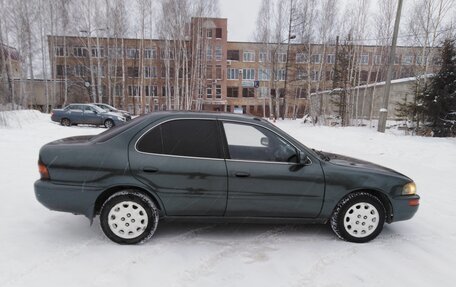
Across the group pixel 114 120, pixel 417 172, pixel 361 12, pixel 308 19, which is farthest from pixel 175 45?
pixel 417 172

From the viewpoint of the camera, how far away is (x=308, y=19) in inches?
1261

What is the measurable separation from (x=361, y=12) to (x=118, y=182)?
103 ft

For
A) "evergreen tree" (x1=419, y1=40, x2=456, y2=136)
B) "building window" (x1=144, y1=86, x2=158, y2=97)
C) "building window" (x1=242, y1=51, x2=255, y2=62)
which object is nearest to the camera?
"evergreen tree" (x1=419, y1=40, x2=456, y2=136)

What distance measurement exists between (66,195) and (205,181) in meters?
1.62

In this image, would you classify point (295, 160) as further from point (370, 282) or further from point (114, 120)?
point (114, 120)

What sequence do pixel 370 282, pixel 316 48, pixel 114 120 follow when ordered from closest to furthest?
1. pixel 370 282
2. pixel 114 120
3. pixel 316 48

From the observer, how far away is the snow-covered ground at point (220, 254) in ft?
9.45

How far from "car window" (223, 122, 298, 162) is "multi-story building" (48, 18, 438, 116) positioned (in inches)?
938

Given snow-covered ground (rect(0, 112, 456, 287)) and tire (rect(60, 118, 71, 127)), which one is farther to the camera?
tire (rect(60, 118, 71, 127))

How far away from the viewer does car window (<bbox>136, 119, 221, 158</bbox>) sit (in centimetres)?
353

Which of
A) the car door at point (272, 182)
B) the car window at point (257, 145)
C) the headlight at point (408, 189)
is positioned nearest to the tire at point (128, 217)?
the car door at point (272, 182)

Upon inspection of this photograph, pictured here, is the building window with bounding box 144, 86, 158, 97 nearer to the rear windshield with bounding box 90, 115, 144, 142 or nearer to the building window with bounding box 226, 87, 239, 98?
the building window with bounding box 226, 87, 239, 98

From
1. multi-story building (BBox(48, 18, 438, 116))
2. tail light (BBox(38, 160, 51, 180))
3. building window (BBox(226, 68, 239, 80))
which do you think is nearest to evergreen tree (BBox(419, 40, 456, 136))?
multi-story building (BBox(48, 18, 438, 116))

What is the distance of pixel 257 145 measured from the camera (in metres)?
3.96
